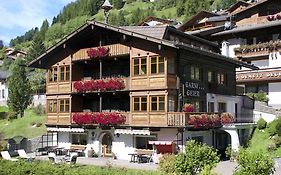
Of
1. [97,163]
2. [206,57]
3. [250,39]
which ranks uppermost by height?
[250,39]

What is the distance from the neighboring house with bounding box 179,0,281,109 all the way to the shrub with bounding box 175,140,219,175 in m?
25.3

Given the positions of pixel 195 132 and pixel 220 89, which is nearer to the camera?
pixel 195 132

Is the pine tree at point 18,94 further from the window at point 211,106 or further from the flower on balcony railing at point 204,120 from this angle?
the flower on balcony railing at point 204,120

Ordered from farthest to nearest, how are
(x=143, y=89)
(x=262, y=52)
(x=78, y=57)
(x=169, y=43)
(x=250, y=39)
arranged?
(x=250, y=39)
(x=262, y=52)
(x=78, y=57)
(x=143, y=89)
(x=169, y=43)

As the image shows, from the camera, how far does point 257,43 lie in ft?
155

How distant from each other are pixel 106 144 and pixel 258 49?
21493mm

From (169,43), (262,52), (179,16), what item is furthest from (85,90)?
(179,16)

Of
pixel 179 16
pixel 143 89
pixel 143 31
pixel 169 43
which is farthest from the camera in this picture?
pixel 179 16

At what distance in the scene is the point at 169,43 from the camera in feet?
92.7

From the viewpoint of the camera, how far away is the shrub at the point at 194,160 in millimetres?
16109

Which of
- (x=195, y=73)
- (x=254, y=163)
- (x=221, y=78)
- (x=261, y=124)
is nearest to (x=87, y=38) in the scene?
(x=195, y=73)

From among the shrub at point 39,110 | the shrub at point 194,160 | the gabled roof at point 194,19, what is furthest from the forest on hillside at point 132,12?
the shrub at point 194,160

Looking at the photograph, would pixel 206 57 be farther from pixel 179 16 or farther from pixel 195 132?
pixel 179 16

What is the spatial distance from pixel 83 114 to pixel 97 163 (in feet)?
17.3
